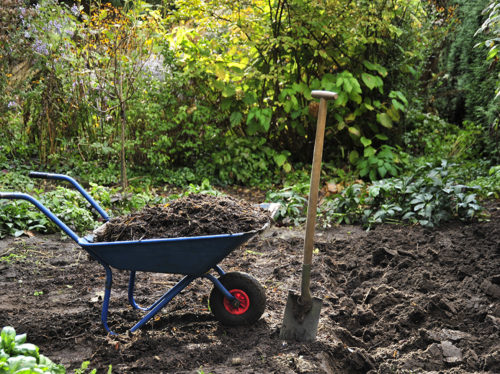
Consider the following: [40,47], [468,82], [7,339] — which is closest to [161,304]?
[7,339]

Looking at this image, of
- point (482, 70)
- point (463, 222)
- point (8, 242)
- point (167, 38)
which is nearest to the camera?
point (8, 242)

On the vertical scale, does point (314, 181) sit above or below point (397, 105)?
below

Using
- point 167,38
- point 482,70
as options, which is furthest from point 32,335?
point 482,70

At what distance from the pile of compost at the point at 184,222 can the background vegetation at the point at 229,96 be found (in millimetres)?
3122

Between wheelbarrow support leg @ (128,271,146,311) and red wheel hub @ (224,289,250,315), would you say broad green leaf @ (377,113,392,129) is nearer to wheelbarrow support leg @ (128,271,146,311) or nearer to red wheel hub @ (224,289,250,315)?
red wheel hub @ (224,289,250,315)

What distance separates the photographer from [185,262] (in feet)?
8.57

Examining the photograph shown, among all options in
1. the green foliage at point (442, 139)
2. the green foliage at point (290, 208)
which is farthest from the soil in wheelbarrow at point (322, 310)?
the green foliage at point (442, 139)

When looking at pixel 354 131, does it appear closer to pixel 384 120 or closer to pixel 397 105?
pixel 384 120

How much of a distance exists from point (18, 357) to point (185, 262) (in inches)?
37.0

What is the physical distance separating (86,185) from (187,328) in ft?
13.0

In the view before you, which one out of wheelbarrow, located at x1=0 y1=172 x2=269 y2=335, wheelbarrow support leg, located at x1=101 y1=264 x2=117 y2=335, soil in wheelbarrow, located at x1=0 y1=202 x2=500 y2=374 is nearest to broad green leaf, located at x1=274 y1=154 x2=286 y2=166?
soil in wheelbarrow, located at x1=0 y1=202 x2=500 y2=374

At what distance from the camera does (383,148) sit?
6.67 metres

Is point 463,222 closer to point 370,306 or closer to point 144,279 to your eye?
point 370,306

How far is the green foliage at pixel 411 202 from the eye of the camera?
Result: 4692 mm
